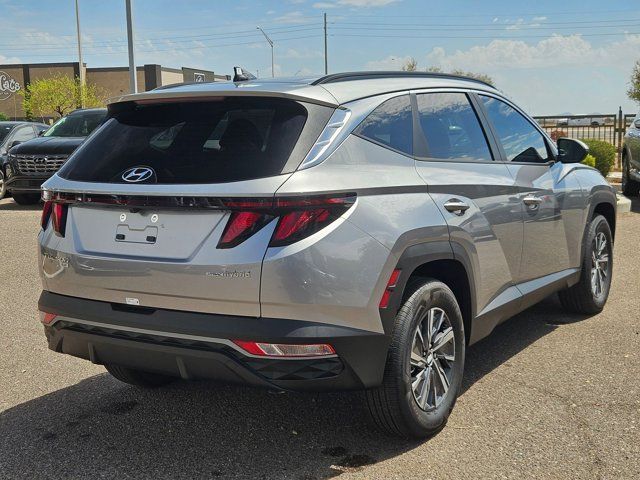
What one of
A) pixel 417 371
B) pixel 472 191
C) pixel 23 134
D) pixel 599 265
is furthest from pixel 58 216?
pixel 23 134

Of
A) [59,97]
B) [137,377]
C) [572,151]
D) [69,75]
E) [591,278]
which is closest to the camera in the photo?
[137,377]

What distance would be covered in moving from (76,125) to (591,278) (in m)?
11.5

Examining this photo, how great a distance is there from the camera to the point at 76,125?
14.5m

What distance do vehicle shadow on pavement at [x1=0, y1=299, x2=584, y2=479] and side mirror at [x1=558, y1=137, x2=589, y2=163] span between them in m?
1.72

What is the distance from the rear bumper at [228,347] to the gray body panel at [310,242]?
5 cm

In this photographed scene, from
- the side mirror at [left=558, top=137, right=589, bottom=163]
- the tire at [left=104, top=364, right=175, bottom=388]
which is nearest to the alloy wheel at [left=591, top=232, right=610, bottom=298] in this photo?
the side mirror at [left=558, top=137, right=589, bottom=163]

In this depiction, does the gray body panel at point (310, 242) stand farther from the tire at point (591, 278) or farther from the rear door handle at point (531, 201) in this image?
the tire at point (591, 278)

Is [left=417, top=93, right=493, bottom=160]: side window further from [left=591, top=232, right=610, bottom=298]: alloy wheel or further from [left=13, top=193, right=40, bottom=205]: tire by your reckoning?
[left=13, top=193, right=40, bottom=205]: tire

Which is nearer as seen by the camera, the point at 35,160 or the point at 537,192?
the point at 537,192

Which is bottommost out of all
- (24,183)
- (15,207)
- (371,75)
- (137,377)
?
(15,207)

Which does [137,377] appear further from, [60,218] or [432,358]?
[432,358]

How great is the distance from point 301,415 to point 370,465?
2.31 feet

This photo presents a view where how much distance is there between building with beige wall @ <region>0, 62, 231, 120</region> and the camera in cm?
6319

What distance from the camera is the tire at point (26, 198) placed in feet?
46.3
